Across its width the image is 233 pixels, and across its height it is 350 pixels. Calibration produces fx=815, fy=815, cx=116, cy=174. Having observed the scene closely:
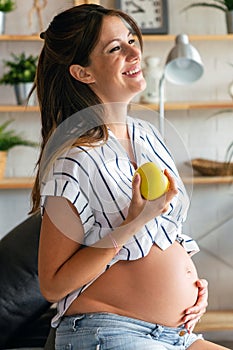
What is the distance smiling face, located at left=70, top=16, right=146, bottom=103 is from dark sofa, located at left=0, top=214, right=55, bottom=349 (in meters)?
1.01

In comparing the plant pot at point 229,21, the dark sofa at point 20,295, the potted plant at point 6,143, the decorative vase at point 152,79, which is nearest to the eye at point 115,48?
the dark sofa at point 20,295

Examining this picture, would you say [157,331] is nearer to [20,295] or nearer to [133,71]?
[133,71]

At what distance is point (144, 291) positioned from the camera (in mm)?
1750

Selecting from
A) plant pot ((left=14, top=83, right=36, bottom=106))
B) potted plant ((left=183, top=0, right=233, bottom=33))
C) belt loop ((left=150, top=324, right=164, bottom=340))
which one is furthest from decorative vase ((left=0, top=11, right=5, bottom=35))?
belt loop ((left=150, top=324, right=164, bottom=340))

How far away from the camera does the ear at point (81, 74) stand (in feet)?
5.86

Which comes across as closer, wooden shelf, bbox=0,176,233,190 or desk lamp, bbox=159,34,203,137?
desk lamp, bbox=159,34,203,137

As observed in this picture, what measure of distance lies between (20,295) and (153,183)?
1167 millimetres

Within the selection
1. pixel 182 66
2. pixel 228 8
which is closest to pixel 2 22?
pixel 182 66

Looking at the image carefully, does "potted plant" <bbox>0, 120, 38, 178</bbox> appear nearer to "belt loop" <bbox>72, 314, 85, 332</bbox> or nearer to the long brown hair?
the long brown hair

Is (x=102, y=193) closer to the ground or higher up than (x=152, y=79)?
→ higher up

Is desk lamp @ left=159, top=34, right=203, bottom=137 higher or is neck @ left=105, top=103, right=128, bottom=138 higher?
neck @ left=105, top=103, right=128, bottom=138

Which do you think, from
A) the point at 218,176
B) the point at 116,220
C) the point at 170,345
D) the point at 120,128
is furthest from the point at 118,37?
the point at 218,176

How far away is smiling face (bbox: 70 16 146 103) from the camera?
177 cm

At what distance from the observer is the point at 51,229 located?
1.68m
